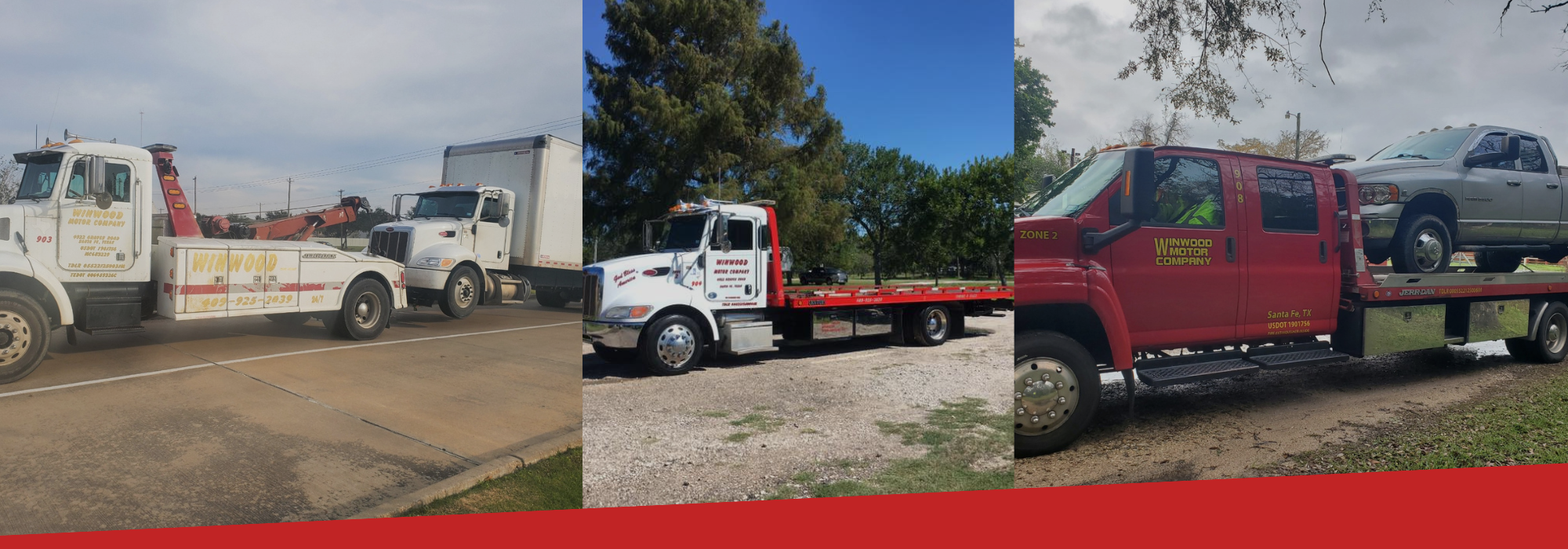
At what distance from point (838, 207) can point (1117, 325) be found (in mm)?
1518

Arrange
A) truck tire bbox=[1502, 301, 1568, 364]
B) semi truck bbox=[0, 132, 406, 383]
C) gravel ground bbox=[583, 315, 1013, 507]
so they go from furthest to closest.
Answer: truck tire bbox=[1502, 301, 1568, 364] → gravel ground bbox=[583, 315, 1013, 507] → semi truck bbox=[0, 132, 406, 383]

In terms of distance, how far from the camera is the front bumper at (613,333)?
15.3 ft

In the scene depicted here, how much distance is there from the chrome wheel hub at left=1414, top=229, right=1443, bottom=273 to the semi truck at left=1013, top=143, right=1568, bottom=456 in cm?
12

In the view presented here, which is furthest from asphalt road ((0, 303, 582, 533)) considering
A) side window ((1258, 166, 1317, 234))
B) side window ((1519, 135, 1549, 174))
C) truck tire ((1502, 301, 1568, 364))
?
truck tire ((1502, 301, 1568, 364))

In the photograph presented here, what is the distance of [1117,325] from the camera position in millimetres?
4148

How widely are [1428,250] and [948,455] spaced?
3213mm

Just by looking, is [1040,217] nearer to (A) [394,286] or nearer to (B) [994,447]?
(B) [994,447]

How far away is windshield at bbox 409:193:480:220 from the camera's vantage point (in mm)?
4250

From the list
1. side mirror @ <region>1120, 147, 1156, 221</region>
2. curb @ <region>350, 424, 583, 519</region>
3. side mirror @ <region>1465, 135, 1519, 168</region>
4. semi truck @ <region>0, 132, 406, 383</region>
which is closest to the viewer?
semi truck @ <region>0, 132, 406, 383</region>

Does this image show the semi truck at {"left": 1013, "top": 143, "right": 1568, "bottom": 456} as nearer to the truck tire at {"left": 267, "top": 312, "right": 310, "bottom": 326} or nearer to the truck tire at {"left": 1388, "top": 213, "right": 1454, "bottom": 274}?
the truck tire at {"left": 1388, "top": 213, "right": 1454, "bottom": 274}

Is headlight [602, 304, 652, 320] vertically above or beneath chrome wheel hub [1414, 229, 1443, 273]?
beneath

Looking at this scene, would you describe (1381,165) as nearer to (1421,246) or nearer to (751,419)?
(1421,246)

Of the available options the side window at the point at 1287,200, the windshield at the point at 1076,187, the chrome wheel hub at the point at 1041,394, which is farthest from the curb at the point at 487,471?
the side window at the point at 1287,200

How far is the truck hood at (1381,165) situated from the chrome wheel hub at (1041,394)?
214 cm
